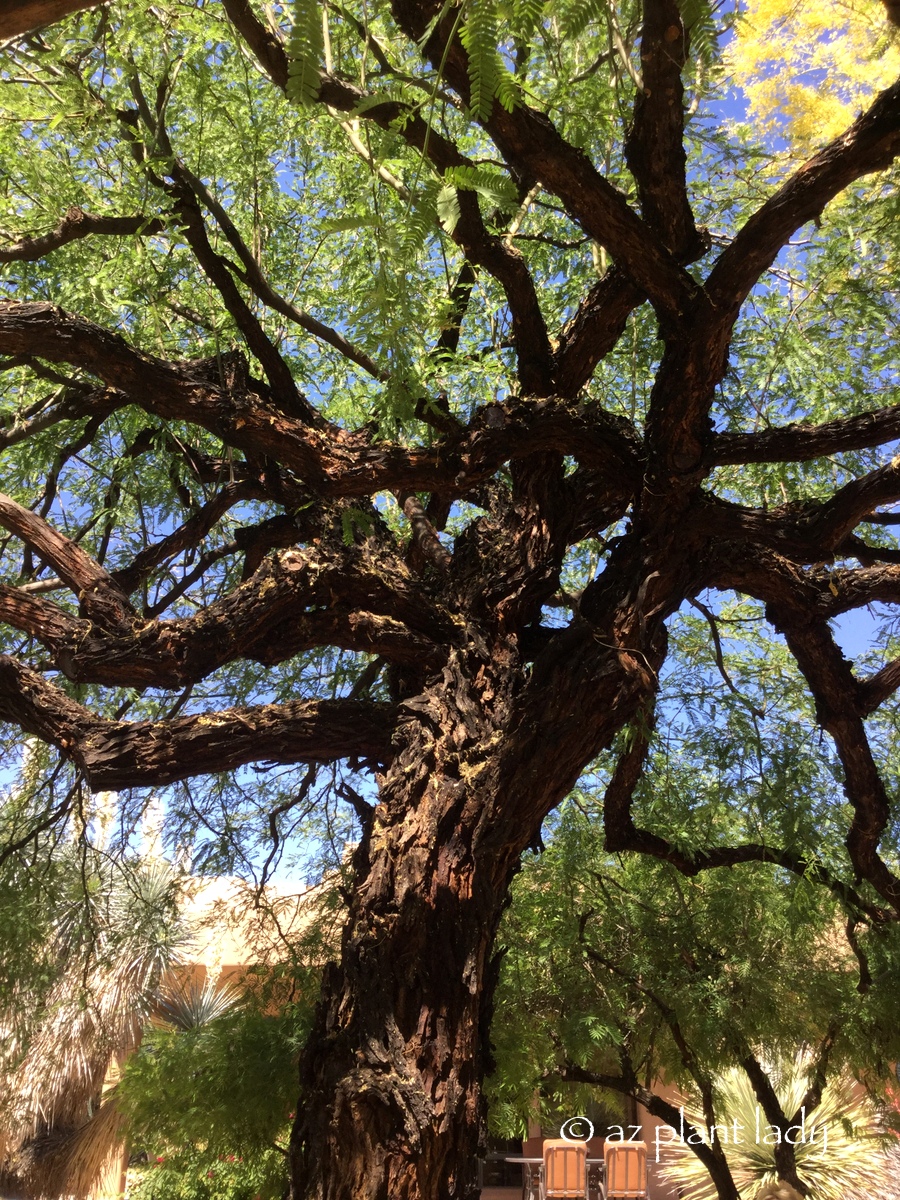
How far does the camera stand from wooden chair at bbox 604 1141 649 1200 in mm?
6477

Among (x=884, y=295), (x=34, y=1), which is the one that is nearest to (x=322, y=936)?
(x=884, y=295)

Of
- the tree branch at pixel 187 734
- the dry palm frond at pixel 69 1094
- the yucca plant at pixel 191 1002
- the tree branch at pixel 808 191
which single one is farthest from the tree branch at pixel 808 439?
the yucca plant at pixel 191 1002

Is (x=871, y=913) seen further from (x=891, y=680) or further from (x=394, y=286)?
(x=394, y=286)

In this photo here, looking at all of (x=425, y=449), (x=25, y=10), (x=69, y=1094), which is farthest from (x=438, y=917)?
(x=69, y=1094)

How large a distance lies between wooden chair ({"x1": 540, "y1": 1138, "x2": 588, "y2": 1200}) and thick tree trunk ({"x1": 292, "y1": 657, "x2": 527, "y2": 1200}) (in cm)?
487

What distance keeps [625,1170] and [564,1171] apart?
0.42 m

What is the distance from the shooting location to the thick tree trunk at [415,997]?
2.18 m

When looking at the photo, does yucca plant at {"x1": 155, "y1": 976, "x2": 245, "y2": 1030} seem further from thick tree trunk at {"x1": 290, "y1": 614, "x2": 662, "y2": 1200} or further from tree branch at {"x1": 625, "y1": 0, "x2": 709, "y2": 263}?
tree branch at {"x1": 625, "y1": 0, "x2": 709, "y2": 263}

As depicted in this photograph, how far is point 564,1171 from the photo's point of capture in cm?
670

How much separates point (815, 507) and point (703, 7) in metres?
2.06

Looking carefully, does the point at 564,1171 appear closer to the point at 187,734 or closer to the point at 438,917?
the point at 438,917

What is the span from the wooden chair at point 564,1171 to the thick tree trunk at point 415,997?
4.87 metres

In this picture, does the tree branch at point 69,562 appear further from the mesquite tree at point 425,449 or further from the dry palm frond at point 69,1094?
the dry palm frond at point 69,1094

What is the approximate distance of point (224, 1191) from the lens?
7.64 m
